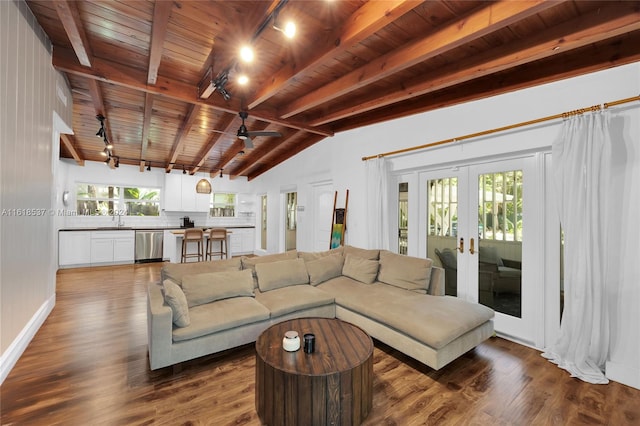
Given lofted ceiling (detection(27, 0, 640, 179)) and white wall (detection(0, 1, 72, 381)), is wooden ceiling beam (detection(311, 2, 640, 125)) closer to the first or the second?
lofted ceiling (detection(27, 0, 640, 179))

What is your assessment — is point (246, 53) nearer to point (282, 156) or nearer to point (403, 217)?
point (403, 217)

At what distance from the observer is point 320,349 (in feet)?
6.33

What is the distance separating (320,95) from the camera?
140 inches

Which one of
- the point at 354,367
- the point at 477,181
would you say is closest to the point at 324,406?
the point at 354,367

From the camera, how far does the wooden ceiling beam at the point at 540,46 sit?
6.23ft

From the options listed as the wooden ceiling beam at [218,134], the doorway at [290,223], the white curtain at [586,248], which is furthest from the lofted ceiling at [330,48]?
the doorway at [290,223]

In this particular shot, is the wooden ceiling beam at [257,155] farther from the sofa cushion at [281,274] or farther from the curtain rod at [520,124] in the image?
the sofa cushion at [281,274]

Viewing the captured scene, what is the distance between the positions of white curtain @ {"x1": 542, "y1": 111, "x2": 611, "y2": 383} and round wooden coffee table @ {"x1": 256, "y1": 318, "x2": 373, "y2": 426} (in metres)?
1.95

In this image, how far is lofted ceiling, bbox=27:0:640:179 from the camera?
2.06m

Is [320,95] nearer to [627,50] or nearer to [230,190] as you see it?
[627,50]

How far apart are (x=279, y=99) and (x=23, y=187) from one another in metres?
2.98

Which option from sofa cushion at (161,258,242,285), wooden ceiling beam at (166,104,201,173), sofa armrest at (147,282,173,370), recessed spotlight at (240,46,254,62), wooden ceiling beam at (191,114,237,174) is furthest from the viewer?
wooden ceiling beam at (191,114,237,174)

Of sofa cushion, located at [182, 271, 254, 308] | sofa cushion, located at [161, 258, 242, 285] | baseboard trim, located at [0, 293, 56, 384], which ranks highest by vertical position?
sofa cushion, located at [161, 258, 242, 285]

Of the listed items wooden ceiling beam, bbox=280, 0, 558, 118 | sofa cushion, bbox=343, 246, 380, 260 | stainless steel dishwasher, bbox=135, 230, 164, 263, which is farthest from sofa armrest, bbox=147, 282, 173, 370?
stainless steel dishwasher, bbox=135, 230, 164, 263
